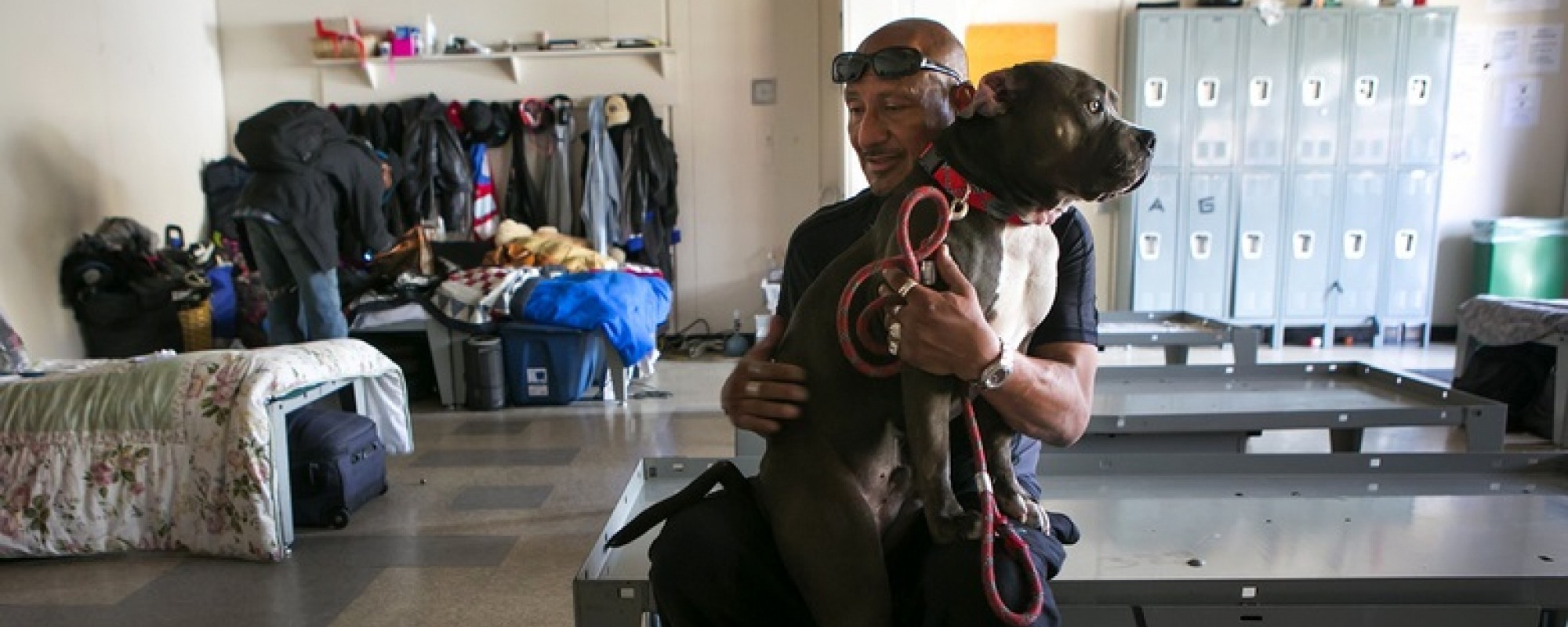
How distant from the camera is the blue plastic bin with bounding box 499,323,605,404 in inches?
175

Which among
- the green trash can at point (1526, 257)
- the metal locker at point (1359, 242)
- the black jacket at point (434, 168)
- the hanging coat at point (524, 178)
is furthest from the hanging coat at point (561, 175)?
the green trash can at point (1526, 257)

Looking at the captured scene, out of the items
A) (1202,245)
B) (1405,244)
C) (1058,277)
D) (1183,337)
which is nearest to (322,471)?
(1058,277)

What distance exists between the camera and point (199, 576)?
2.50 m

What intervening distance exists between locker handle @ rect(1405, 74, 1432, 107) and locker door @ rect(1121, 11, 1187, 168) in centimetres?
143

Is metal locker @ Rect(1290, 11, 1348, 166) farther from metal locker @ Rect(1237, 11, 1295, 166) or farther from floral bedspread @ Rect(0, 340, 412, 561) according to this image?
floral bedspread @ Rect(0, 340, 412, 561)

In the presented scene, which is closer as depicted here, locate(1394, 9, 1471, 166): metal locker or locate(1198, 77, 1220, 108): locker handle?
locate(1394, 9, 1471, 166): metal locker

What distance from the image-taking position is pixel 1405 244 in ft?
19.4

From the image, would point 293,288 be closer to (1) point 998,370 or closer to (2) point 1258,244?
(1) point 998,370

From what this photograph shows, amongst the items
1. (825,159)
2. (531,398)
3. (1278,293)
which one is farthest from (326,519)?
(1278,293)

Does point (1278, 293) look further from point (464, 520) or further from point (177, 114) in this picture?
point (177, 114)

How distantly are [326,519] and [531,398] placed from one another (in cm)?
169

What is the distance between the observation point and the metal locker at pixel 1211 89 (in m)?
5.70

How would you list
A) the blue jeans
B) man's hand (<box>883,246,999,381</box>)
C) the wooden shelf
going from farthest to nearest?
the wooden shelf
the blue jeans
man's hand (<box>883,246,999,381</box>)

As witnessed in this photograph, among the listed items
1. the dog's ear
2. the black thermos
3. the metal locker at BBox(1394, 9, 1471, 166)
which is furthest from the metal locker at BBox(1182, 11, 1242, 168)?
the dog's ear
